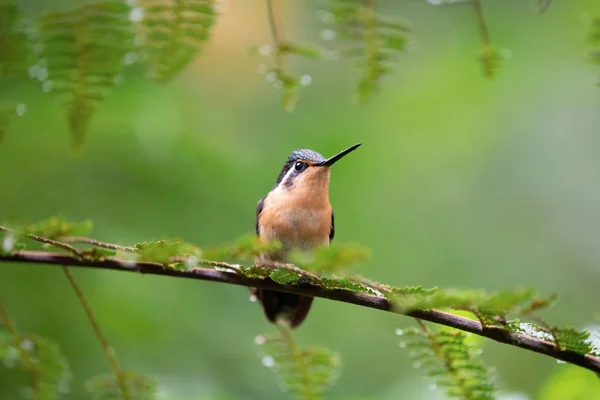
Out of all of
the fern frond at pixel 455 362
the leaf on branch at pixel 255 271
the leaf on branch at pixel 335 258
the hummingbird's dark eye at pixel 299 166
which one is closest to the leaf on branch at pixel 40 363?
the leaf on branch at pixel 255 271

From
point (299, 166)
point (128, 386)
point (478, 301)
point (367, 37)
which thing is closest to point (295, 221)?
point (299, 166)

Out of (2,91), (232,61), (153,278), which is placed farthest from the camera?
(232,61)

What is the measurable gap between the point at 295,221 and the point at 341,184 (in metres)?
1.69

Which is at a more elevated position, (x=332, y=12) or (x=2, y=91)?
(x=332, y=12)

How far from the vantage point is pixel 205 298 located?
4.36 meters

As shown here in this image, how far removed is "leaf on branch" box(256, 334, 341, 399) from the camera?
225 centimetres

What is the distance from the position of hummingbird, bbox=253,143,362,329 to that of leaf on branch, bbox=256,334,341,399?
0.68 metres

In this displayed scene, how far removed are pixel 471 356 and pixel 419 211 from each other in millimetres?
4179

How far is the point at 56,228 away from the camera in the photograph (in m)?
1.62

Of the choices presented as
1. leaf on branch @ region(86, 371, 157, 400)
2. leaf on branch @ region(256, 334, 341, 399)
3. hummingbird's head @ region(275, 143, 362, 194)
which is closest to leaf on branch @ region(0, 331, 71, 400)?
leaf on branch @ region(86, 371, 157, 400)

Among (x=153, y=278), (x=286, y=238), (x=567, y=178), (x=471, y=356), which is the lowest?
(x=567, y=178)

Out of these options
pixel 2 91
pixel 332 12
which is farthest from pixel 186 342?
pixel 332 12

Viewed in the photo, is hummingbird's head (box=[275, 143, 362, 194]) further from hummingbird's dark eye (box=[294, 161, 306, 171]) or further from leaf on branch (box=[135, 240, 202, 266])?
leaf on branch (box=[135, 240, 202, 266])

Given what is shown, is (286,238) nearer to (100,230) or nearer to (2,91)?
(100,230)
